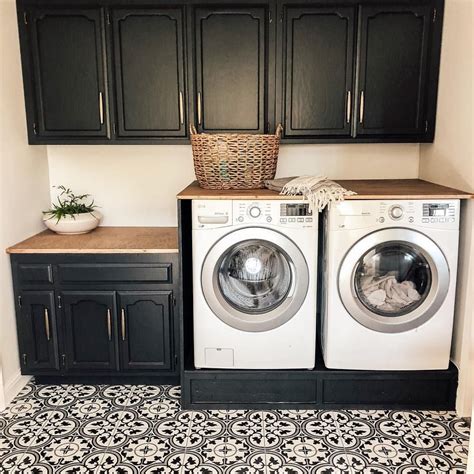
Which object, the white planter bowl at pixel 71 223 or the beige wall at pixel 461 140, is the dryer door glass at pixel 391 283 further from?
the white planter bowl at pixel 71 223

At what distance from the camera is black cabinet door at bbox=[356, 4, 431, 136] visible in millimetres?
2721

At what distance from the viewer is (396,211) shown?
238cm

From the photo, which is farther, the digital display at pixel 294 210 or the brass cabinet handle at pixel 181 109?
the brass cabinet handle at pixel 181 109

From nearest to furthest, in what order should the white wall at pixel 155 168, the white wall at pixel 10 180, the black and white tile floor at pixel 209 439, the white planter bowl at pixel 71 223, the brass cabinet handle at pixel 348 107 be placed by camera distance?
the black and white tile floor at pixel 209 439 → the white wall at pixel 10 180 → the brass cabinet handle at pixel 348 107 → the white planter bowl at pixel 71 223 → the white wall at pixel 155 168

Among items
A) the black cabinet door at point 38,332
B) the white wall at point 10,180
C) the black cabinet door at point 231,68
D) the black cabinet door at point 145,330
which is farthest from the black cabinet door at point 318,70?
the black cabinet door at point 38,332

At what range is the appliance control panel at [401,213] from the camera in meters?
2.38

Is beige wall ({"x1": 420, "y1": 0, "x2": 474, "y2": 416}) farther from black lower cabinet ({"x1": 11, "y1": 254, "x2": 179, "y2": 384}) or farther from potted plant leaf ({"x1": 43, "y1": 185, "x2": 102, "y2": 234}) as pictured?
potted plant leaf ({"x1": 43, "y1": 185, "x2": 102, "y2": 234})

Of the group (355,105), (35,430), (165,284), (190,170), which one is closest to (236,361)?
(165,284)

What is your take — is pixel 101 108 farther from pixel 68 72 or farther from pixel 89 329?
pixel 89 329

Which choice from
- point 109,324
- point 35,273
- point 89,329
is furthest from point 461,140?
point 35,273

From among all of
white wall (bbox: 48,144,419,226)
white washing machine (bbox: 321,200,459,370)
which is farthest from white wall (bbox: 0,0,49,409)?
white washing machine (bbox: 321,200,459,370)

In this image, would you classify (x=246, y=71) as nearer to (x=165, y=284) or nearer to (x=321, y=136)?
(x=321, y=136)

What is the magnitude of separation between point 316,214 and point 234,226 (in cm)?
41

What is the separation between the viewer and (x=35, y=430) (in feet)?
7.92
